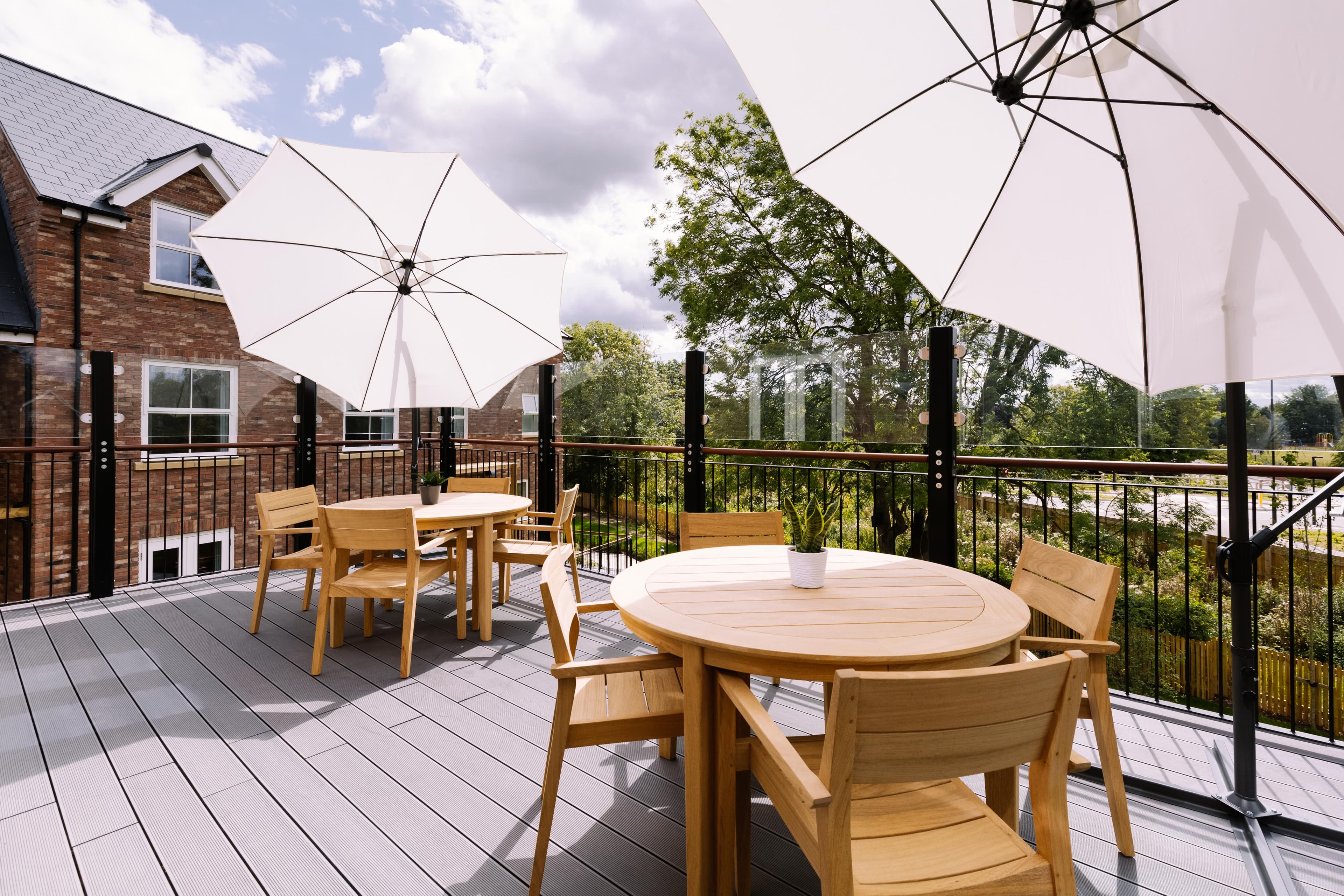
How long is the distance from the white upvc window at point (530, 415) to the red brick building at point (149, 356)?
14 millimetres

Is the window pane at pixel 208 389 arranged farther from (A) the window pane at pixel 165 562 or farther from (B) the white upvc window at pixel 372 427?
(A) the window pane at pixel 165 562

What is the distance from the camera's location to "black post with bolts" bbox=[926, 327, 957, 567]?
3059 millimetres

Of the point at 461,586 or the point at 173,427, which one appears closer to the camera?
the point at 461,586

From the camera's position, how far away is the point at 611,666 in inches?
63.7

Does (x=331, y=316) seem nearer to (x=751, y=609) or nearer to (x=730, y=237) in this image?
(x=751, y=609)

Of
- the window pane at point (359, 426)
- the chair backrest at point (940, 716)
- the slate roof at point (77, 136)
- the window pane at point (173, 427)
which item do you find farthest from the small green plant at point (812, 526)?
the slate roof at point (77, 136)

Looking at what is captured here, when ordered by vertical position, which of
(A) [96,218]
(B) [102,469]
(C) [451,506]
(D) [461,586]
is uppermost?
(A) [96,218]

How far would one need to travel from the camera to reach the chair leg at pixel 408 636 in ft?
9.54

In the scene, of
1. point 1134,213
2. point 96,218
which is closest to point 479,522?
point 1134,213

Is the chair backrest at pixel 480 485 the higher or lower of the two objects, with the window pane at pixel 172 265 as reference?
lower

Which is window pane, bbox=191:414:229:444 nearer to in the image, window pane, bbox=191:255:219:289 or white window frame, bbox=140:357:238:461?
white window frame, bbox=140:357:238:461

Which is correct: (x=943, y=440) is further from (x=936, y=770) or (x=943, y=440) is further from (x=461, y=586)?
(x=461, y=586)

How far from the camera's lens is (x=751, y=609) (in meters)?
1.67

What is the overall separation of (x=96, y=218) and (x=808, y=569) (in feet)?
33.5
